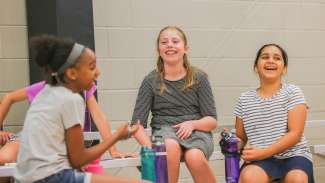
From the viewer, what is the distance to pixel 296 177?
93.3 inches

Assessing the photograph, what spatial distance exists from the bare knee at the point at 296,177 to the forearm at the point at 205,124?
18.2 inches

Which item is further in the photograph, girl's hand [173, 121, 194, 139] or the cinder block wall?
the cinder block wall

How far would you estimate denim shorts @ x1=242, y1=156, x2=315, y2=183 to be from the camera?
245 centimetres

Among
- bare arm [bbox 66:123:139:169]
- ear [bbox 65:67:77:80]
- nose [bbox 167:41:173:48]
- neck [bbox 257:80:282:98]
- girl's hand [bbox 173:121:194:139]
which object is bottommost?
girl's hand [bbox 173:121:194:139]

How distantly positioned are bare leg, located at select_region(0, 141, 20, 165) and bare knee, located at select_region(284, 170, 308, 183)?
1.27m

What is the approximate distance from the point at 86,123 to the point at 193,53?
1114 mm

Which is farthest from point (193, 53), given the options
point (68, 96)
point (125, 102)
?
point (68, 96)

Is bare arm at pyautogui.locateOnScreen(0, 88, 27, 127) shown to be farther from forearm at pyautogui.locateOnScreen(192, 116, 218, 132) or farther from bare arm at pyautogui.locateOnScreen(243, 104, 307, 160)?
bare arm at pyautogui.locateOnScreen(243, 104, 307, 160)

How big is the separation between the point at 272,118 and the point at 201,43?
4.00ft

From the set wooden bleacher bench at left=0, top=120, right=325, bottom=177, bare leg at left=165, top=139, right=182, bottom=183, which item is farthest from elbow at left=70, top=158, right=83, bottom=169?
bare leg at left=165, top=139, right=182, bottom=183

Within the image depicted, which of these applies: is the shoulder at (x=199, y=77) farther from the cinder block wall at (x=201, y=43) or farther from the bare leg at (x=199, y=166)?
the cinder block wall at (x=201, y=43)

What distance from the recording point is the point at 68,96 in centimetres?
186

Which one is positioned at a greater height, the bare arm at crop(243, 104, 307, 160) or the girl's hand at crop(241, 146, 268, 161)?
the bare arm at crop(243, 104, 307, 160)

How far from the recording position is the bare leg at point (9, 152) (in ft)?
8.16
